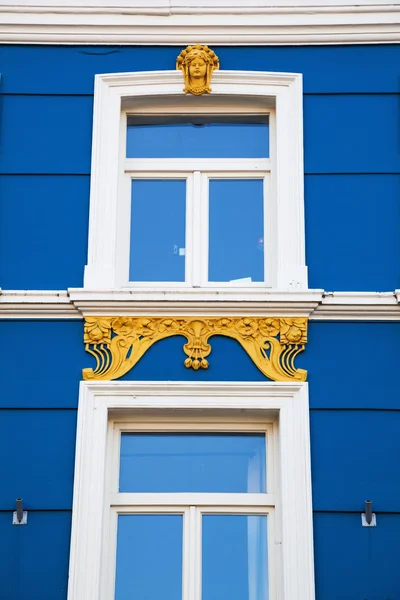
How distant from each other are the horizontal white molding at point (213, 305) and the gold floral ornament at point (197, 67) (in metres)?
1.88

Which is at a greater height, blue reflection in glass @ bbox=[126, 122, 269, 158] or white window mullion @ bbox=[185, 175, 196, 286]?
blue reflection in glass @ bbox=[126, 122, 269, 158]

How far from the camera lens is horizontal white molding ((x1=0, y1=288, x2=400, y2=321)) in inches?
376

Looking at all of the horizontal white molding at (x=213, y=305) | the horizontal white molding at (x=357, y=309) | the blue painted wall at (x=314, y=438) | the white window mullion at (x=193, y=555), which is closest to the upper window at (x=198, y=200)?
the horizontal white molding at (x=213, y=305)

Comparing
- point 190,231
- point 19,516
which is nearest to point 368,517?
point 19,516

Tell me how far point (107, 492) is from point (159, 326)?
1.31 m

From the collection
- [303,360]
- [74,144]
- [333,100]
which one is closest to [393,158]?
[333,100]

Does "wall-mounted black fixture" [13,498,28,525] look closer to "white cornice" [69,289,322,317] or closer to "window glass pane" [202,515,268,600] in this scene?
"window glass pane" [202,515,268,600]

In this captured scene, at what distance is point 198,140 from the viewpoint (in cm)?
1057

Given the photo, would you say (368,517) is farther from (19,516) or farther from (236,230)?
(236,230)

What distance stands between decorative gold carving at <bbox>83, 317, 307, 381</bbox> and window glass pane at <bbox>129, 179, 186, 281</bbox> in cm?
62

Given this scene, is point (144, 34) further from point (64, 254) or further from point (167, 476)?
point (167, 476)

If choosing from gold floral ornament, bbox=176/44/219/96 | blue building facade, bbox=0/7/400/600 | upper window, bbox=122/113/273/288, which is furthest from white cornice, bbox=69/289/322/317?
gold floral ornament, bbox=176/44/219/96

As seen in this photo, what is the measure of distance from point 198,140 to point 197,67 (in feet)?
1.99

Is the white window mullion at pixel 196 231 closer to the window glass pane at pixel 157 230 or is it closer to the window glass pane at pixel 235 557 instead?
the window glass pane at pixel 157 230
